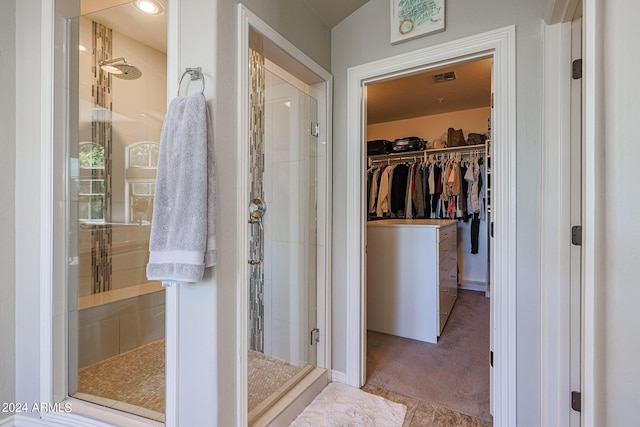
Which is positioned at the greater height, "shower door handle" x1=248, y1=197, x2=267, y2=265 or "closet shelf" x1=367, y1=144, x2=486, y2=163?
"closet shelf" x1=367, y1=144, x2=486, y2=163

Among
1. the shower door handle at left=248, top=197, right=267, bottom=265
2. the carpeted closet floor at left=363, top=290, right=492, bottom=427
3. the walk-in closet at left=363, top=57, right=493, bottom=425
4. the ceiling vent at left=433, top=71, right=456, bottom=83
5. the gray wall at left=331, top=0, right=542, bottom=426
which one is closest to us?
the gray wall at left=331, top=0, right=542, bottom=426

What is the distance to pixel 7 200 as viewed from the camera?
1.46 meters

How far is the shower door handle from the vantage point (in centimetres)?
152

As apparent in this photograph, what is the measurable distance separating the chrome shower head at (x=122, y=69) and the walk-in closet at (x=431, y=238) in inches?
69.1

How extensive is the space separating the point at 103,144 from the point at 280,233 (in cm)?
142

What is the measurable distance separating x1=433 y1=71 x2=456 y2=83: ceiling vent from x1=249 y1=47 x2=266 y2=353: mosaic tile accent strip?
2192 mm

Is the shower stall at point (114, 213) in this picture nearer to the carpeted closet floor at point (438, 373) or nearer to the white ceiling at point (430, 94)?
the carpeted closet floor at point (438, 373)

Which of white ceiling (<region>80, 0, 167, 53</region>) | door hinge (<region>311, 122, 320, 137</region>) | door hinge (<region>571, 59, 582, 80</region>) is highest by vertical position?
white ceiling (<region>80, 0, 167, 53</region>)

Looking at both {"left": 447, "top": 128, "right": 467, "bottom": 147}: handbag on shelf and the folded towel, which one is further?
{"left": 447, "top": 128, "right": 467, "bottom": 147}: handbag on shelf

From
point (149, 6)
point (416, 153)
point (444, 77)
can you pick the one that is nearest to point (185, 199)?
point (149, 6)

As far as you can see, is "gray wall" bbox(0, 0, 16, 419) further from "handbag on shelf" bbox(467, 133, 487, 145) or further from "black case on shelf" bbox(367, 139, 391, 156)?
"handbag on shelf" bbox(467, 133, 487, 145)

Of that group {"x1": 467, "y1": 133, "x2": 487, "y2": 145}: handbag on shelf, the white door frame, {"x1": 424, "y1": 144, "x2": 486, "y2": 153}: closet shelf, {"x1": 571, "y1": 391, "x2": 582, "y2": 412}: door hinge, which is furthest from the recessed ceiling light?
{"x1": 467, "y1": 133, "x2": 487, "y2": 145}: handbag on shelf

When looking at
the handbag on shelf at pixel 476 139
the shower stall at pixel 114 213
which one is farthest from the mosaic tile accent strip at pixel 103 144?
the handbag on shelf at pixel 476 139

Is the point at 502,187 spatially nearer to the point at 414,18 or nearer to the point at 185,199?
the point at 414,18
